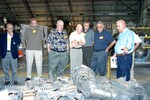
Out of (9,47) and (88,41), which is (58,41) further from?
(9,47)

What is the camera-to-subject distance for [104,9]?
2284 cm

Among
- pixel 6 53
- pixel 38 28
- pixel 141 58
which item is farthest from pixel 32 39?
pixel 141 58

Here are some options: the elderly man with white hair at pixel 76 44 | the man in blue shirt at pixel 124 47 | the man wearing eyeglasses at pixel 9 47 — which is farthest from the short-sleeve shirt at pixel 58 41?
the man in blue shirt at pixel 124 47

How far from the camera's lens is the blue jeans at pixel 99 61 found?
19.6 ft

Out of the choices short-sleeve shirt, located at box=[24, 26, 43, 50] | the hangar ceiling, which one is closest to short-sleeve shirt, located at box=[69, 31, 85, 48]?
short-sleeve shirt, located at box=[24, 26, 43, 50]

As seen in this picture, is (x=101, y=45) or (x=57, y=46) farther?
(x=101, y=45)

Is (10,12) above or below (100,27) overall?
above

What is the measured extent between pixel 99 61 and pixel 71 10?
1778 cm

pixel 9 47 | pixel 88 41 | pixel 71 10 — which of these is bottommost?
pixel 9 47

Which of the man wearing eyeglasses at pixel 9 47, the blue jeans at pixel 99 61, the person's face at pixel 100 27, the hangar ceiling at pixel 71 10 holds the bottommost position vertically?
the blue jeans at pixel 99 61

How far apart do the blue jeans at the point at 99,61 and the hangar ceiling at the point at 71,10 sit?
16333 millimetres

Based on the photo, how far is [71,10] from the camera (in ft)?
76.2

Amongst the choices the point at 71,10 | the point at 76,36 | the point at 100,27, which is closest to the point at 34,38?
the point at 76,36

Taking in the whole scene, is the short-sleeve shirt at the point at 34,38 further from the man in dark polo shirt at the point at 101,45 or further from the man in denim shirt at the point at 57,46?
the man in dark polo shirt at the point at 101,45
